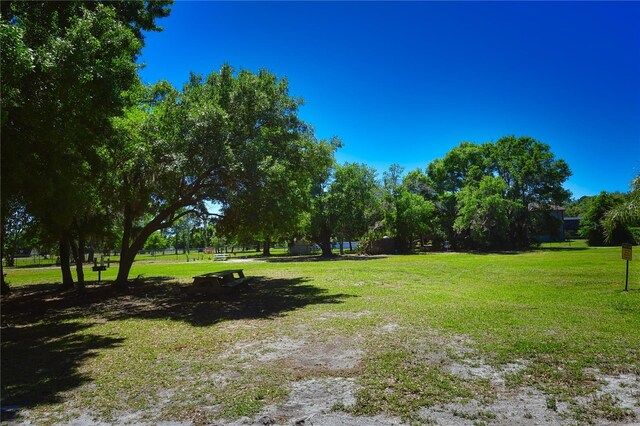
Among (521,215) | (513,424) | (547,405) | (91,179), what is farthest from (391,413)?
(521,215)

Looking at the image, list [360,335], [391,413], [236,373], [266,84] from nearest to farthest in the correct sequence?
[391,413] → [236,373] → [360,335] → [266,84]

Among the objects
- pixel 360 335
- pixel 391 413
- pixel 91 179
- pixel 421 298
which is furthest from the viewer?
pixel 421 298

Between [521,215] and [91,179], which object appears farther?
[521,215]

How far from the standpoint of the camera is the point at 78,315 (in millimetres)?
12000

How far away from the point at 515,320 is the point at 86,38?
10764 mm

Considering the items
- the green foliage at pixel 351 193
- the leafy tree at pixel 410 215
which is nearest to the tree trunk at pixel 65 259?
the green foliage at pixel 351 193

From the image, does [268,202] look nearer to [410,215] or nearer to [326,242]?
[326,242]

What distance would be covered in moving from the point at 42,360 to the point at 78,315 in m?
5.55

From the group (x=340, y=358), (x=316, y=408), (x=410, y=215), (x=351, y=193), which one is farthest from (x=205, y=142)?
(x=410, y=215)

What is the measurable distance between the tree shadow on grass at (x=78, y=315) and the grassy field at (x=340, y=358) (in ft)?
0.18

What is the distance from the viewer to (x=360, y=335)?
26.2 feet

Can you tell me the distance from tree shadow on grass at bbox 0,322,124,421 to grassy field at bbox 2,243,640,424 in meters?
0.04

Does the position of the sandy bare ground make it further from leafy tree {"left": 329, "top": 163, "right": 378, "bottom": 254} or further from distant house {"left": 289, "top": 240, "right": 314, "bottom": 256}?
distant house {"left": 289, "top": 240, "right": 314, "bottom": 256}

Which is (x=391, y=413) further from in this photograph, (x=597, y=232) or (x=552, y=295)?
(x=597, y=232)
